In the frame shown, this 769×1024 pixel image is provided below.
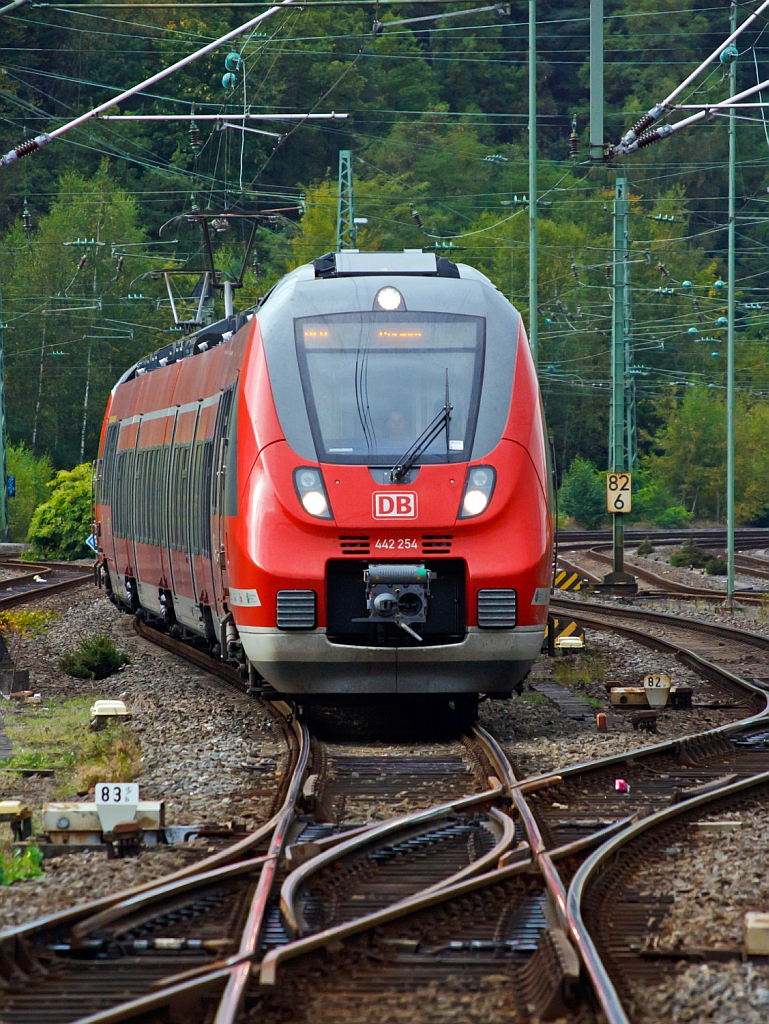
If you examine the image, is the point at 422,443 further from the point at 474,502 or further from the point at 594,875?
the point at 594,875

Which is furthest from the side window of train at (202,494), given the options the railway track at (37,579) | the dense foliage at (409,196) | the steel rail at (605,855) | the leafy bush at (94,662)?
the dense foliage at (409,196)

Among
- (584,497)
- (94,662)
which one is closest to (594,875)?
(94,662)

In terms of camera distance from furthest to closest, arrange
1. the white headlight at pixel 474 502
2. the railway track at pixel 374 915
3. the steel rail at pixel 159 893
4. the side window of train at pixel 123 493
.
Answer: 1. the side window of train at pixel 123 493
2. the white headlight at pixel 474 502
3. the steel rail at pixel 159 893
4. the railway track at pixel 374 915

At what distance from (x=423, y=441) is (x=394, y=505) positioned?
549 millimetres

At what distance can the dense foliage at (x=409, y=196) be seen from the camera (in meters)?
68.2

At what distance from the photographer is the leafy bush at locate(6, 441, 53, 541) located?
2080 inches

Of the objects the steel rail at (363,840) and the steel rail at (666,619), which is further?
the steel rail at (666,619)

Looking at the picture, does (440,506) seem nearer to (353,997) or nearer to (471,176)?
(353,997)

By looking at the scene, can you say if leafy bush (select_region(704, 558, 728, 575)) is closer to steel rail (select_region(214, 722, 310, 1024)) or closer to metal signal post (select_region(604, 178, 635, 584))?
metal signal post (select_region(604, 178, 635, 584))

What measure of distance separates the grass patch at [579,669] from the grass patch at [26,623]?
752cm

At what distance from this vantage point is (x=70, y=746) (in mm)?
12438

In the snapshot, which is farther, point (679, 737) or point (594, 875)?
point (679, 737)

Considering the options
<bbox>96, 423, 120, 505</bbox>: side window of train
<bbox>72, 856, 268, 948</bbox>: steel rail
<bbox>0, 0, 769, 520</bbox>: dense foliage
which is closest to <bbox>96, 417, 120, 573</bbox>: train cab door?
<bbox>96, 423, 120, 505</bbox>: side window of train

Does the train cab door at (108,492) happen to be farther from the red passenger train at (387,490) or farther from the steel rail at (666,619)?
the red passenger train at (387,490)
